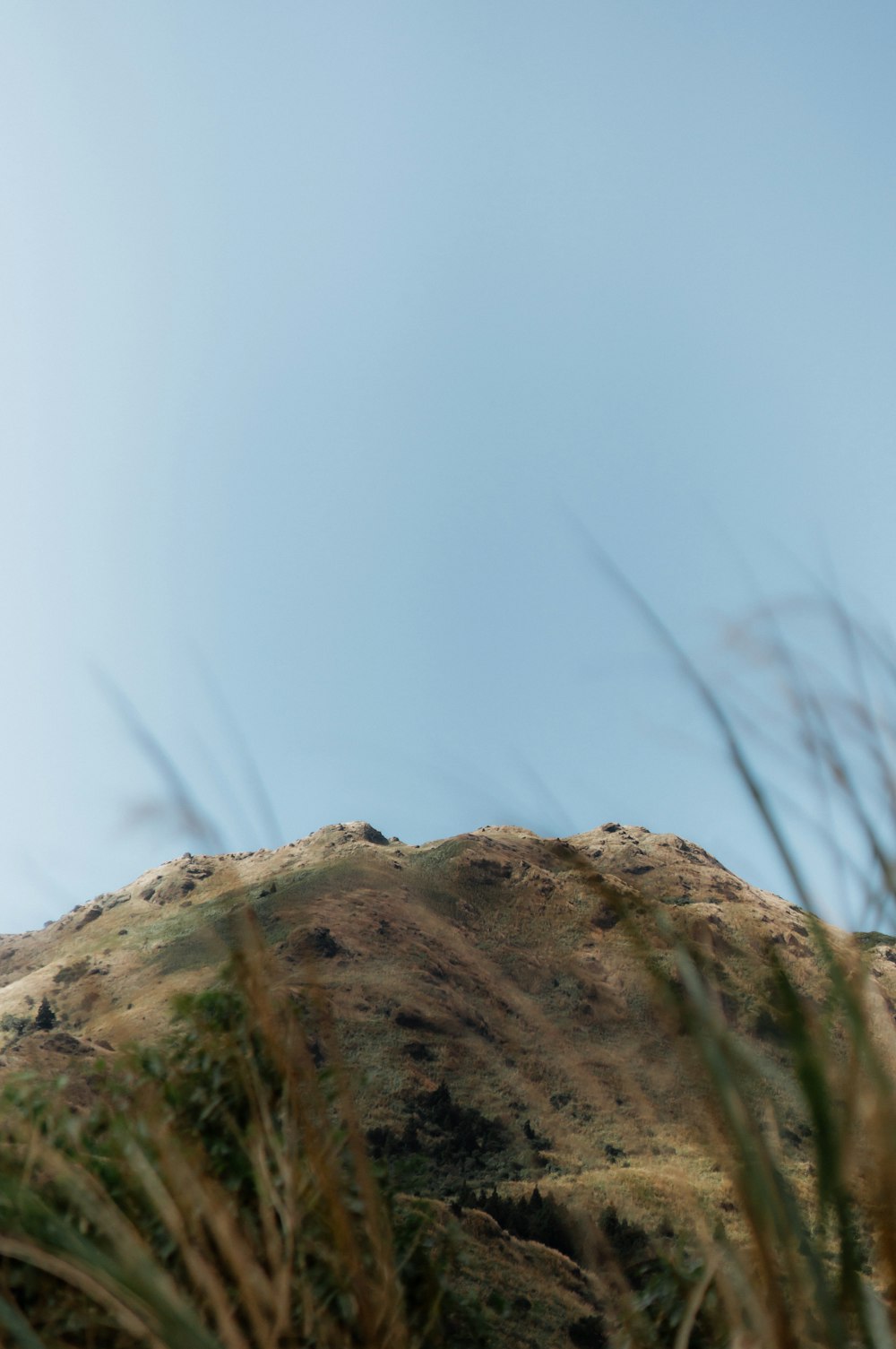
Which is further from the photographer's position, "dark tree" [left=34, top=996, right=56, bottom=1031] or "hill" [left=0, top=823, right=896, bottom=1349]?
"dark tree" [left=34, top=996, right=56, bottom=1031]

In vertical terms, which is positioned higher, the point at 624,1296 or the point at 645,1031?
the point at 645,1031

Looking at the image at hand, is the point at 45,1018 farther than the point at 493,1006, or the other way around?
the point at 493,1006

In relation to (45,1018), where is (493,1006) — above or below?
above

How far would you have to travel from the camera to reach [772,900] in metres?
73.1

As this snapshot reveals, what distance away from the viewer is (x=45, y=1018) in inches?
1752

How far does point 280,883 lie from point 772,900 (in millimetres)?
38712

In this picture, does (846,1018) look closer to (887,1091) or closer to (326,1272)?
(887,1091)

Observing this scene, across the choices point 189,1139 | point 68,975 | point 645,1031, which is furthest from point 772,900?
point 189,1139

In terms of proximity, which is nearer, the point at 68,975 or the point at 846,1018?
Answer: the point at 846,1018

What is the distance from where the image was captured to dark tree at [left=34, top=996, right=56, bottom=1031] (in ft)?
144

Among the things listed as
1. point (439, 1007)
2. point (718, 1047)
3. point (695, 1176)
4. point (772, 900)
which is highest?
point (772, 900)

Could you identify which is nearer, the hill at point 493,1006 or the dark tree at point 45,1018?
the hill at point 493,1006

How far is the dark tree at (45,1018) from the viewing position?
4391cm

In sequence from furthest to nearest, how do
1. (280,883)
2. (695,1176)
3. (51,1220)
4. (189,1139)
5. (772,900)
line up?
(772,900), (280,883), (695,1176), (189,1139), (51,1220)
